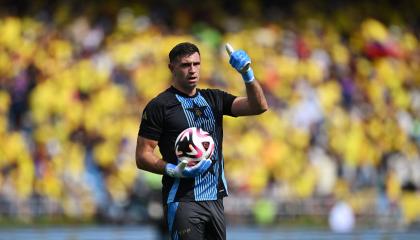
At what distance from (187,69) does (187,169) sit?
0.77 meters

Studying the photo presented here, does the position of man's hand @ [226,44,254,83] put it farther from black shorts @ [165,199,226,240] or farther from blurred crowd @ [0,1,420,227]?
blurred crowd @ [0,1,420,227]

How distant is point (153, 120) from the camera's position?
8102mm

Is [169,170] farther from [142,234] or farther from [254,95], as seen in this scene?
[142,234]

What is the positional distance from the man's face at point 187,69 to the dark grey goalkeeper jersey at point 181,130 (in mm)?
136

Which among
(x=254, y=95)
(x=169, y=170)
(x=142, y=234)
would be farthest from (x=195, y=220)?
(x=142, y=234)

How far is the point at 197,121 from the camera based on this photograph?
8117 millimetres

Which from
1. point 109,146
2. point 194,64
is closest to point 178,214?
point 194,64

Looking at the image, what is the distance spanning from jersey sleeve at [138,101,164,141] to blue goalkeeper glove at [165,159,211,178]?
36 centimetres

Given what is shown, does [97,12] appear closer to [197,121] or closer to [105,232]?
[105,232]

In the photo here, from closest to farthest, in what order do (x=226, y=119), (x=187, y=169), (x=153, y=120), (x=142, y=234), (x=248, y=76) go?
(x=187, y=169), (x=248, y=76), (x=153, y=120), (x=142, y=234), (x=226, y=119)

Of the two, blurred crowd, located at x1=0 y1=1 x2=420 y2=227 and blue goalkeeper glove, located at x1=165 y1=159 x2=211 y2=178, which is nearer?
blue goalkeeper glove, located at x1=165 y1=159 x2=211 y2=178

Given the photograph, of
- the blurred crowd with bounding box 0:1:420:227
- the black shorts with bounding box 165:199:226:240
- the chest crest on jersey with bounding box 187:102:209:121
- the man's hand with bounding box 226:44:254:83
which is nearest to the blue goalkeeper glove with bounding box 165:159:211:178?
the black shorts with bounding box 165:199:226:240

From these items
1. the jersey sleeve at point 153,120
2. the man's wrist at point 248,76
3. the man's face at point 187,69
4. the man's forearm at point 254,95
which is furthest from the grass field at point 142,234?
the man's wrist at point 248,76

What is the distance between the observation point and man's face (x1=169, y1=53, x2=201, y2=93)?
8.00 m
